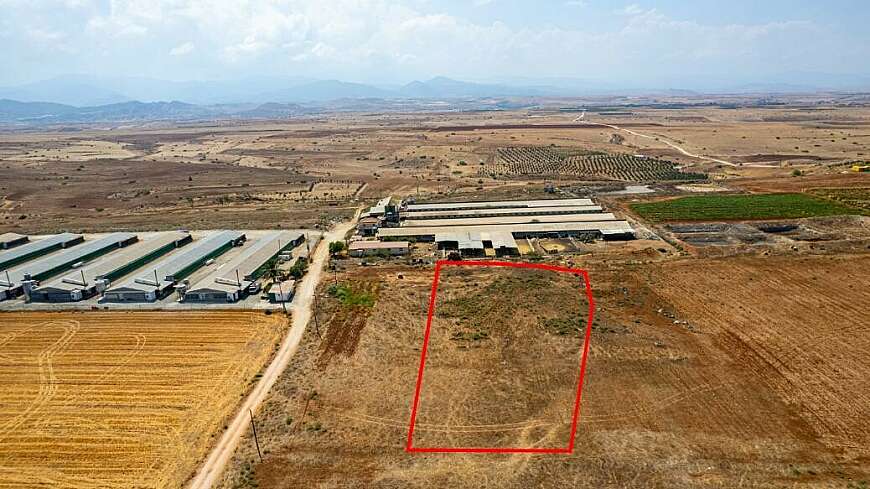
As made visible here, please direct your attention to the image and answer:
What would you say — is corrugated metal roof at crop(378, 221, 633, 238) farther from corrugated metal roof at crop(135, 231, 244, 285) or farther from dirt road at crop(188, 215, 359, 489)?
corrugated metal roof at crop(135, 231, 244, 285)

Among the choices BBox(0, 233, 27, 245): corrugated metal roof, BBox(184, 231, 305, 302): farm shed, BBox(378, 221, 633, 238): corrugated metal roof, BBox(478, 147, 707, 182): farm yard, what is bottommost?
BBox(184, 231, 305, 302): farm shed

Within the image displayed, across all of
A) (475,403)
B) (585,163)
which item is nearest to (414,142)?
(585,163)

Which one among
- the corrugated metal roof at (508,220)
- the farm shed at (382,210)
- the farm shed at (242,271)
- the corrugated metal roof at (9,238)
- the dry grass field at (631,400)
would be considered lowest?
the dry grass field at (631,400)

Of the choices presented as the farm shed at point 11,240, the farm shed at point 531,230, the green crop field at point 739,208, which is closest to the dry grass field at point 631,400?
the farm shed at point 531,230

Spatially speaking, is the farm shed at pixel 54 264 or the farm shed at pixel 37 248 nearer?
the farm shed at pixel 54 264

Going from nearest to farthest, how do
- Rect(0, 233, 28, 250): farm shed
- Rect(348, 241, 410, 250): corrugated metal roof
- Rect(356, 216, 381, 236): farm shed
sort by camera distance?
Rect(348, 241, 410, 250): corrugated metal roof → Rect(0, 233, 28, 250): farm shed → Rect(356, 216, 381, 236): farm shed

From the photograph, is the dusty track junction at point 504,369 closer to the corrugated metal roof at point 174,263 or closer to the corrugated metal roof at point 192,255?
the corrugated metal roof at point 174,263

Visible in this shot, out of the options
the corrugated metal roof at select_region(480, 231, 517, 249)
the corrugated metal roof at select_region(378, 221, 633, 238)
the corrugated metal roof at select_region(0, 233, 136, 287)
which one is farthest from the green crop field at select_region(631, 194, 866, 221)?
the corrugated metal roof at select_region(0, 233, 136, 287)
